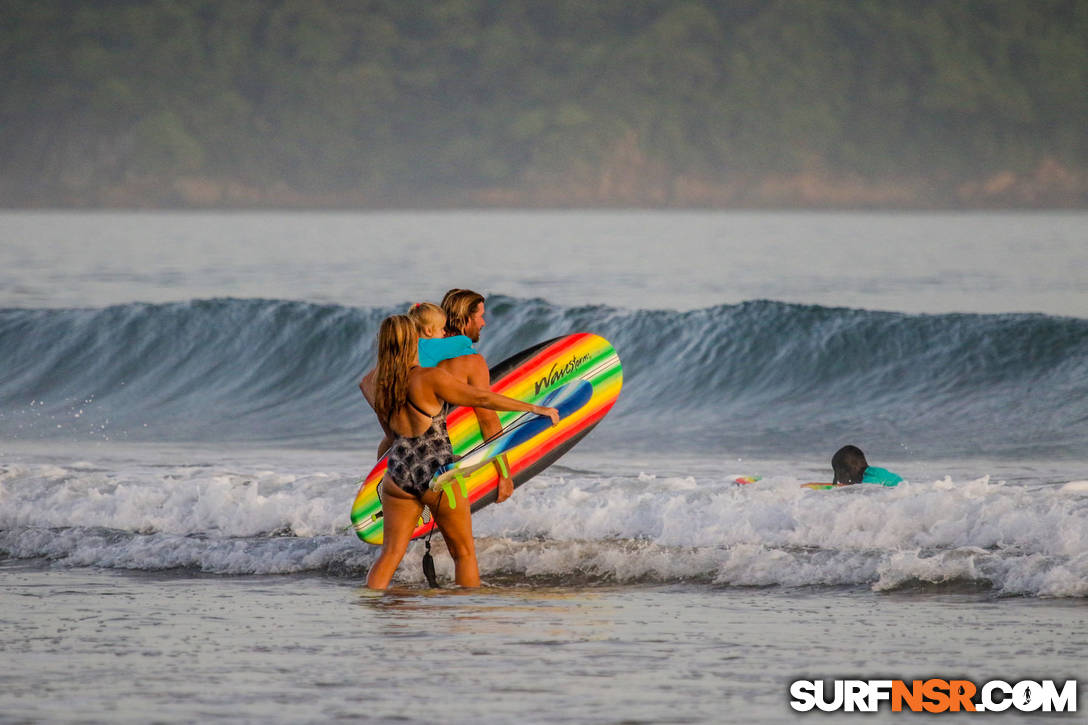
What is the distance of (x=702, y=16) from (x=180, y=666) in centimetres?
12267

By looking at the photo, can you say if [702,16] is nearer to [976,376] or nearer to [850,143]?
[850,143]

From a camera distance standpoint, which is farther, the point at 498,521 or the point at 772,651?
the point at 498,521

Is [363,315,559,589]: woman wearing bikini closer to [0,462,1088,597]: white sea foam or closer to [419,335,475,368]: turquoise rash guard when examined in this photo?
[419,335,475,368]: turquoise rash guard

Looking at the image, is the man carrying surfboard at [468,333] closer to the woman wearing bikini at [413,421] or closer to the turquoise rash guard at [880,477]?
the woman wearing bikini at [413,421]

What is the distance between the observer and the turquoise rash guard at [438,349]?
6586mm

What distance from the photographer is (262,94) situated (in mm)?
125438

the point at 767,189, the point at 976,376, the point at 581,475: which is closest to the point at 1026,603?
the point at 581,475

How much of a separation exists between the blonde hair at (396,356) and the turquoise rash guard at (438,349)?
0.07m

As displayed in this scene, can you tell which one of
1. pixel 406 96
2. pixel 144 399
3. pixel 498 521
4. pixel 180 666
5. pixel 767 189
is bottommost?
pixel 180 666

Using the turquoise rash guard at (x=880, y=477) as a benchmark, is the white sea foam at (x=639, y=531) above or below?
below

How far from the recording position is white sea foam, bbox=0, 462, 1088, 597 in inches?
287

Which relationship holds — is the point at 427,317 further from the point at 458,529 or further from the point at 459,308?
the point at 458,529

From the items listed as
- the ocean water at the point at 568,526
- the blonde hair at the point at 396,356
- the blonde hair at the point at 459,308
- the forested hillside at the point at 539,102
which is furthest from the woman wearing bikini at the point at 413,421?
the forested hillside at the point at 539,102

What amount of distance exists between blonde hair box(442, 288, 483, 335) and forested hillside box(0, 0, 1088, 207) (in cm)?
10352
